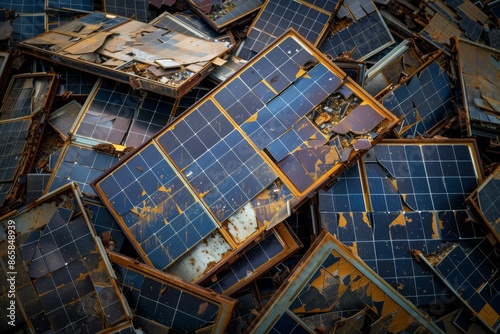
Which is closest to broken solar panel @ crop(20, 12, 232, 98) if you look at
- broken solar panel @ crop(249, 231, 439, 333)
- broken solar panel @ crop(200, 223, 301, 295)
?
broken solar panel @ crop(200, 223, 301, 295)

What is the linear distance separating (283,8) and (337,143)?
248 inches

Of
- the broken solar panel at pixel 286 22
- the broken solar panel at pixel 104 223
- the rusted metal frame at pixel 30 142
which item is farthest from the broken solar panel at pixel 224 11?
the broken solar panel at pixel 104 223

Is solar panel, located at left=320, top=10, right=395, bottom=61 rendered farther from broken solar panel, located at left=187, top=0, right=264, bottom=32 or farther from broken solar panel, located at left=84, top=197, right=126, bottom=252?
broken solar panel, located at left=84, top=197, right=126, bottom=252

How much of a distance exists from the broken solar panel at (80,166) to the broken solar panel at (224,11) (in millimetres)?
6118

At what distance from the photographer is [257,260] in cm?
1248

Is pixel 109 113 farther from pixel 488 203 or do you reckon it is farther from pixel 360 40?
pixel 488 203

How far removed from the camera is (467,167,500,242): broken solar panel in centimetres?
1271

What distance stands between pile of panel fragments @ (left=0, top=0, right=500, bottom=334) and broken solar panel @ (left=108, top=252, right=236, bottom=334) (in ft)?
0.12

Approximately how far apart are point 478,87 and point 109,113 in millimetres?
11761

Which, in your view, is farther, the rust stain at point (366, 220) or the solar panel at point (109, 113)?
the solar panel at point (109, 113)

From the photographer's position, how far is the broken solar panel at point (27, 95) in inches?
581

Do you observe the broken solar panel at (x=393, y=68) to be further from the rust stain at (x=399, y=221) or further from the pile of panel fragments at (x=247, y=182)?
the rust stain at (x=399, y=221)

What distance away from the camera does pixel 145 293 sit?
1170 cm

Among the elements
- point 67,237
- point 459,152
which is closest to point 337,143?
point 459,152
